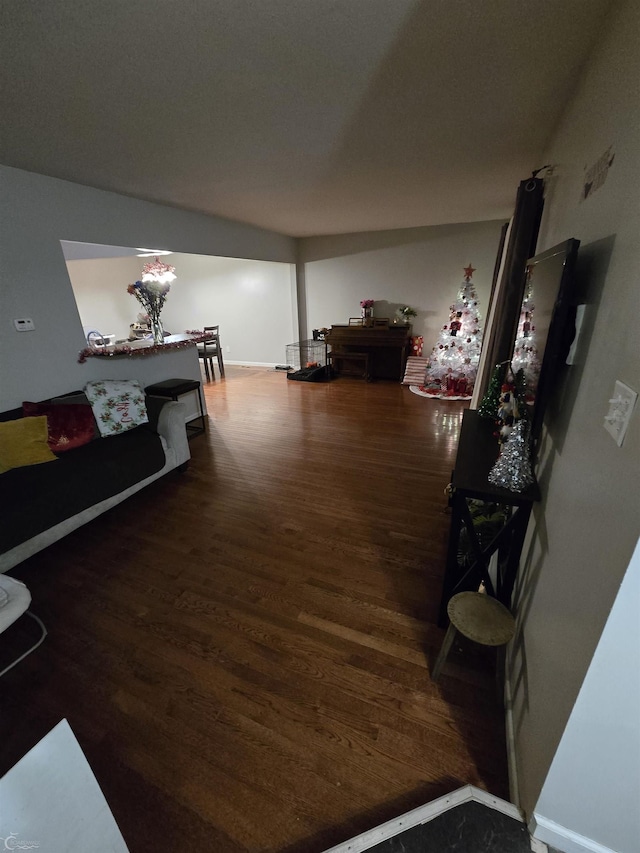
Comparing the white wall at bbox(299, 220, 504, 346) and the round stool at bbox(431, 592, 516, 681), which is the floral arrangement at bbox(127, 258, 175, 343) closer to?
the white wall at bbox(299, 220, 504, 346)

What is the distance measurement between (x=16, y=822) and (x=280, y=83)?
2351mm

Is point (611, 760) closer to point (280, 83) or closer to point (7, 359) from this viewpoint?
point (280, 83)

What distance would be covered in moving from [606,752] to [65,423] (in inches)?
124

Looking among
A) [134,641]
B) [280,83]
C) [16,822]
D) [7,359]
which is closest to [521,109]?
[280,83]

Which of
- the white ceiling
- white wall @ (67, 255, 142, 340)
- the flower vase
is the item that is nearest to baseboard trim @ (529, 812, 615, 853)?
the white ceiling

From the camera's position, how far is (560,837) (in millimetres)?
905

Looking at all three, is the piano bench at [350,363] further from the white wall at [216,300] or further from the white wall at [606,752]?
the white wall at [606,752]

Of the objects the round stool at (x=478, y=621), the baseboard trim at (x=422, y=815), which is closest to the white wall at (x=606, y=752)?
the baseboard trim at (x=422, y=815)

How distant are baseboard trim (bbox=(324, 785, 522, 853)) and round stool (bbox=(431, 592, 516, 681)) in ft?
1.22

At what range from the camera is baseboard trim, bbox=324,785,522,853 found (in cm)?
95

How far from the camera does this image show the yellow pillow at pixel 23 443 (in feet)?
7.10

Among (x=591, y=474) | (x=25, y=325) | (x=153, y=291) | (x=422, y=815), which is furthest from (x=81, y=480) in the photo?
(x=591, y=474)

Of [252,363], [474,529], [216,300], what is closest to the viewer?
[474,529]

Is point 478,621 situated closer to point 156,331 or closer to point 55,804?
point 55,804
